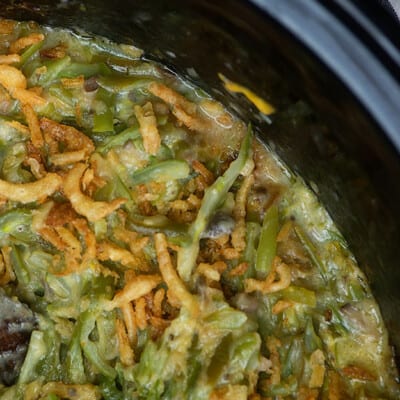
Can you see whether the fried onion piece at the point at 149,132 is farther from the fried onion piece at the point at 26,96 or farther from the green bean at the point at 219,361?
the green bean at the point at 219,361

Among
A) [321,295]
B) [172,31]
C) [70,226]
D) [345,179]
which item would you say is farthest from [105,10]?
[321,295]

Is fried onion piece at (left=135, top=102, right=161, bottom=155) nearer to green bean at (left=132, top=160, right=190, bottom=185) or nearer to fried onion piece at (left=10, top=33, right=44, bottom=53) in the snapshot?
green bean at (left=132, top=160, right=190, bottom=185)

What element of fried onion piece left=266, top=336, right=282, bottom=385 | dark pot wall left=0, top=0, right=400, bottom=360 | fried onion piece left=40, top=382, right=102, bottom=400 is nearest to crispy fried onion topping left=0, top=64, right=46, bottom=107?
dark pot wall left=0, top=0, right=400, bottom=360

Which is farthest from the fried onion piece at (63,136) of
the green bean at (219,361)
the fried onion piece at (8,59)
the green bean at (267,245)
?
the green bean at (219,361)

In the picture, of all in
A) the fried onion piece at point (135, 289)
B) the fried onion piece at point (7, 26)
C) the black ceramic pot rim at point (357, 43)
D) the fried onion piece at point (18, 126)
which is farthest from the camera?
the fried onion piece at point (7, 26)

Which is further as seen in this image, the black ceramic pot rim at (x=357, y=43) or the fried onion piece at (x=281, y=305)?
the fried onion piece at (x=281, y=305)

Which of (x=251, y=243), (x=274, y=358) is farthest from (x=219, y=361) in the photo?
(x=251, y=243)
